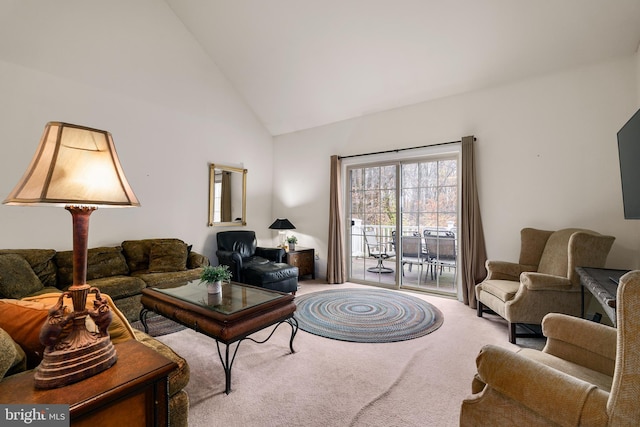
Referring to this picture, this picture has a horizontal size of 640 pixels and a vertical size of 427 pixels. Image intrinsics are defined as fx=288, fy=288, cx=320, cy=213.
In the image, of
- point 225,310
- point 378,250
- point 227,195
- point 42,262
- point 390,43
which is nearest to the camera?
point 225,310

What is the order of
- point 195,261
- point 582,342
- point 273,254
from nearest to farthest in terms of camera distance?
point 582,342 → point 195,261 → point 273,254

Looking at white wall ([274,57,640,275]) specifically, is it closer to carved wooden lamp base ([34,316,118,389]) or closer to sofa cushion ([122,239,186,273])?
sofa cushion ([122,239,186,273])

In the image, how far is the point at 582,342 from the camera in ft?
4.79

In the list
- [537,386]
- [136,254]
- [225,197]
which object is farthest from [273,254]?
[537,386]

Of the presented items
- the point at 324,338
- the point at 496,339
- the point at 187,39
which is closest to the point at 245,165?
the point at 187,39

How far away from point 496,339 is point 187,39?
5.68 meters

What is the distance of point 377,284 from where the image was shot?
4914 millimetres

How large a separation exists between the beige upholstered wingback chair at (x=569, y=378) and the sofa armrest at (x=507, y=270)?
6.20ft

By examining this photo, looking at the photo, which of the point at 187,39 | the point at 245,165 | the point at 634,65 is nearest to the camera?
the point at 634,65

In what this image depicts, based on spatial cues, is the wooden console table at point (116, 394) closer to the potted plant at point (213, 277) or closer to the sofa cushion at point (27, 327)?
the sofa cushion at point (27, 327)

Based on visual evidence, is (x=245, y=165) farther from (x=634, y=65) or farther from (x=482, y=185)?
(x=634, y=65)

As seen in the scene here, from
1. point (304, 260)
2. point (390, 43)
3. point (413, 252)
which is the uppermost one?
point (390, 43)

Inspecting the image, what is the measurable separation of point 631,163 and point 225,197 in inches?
198

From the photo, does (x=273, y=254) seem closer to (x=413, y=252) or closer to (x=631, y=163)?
(x=413, y=252)
